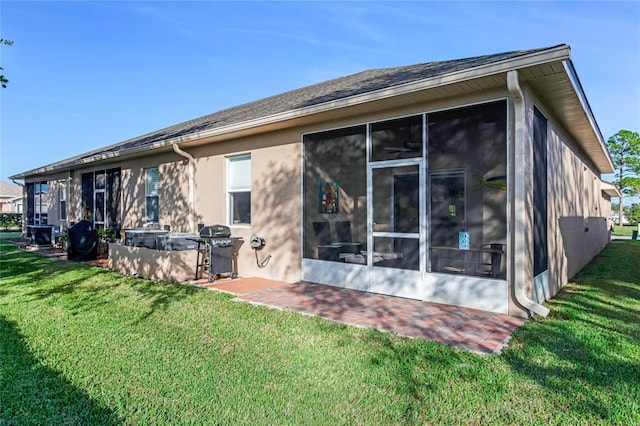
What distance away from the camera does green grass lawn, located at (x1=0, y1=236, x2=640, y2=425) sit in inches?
106

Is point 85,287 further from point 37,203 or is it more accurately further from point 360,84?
point 37,203

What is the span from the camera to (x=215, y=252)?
7.71m

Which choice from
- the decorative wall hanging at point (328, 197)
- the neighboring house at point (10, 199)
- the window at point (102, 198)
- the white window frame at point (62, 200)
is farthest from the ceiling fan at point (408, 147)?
the neighboring house at point (10, 199)

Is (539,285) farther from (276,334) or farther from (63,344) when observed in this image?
(63,344)

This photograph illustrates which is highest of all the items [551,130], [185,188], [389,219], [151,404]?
[551,130]

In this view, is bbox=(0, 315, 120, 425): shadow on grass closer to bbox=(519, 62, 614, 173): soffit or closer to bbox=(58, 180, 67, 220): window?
bbox=(519, 62, 614, 173): soffit

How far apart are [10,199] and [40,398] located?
53669 millimetres

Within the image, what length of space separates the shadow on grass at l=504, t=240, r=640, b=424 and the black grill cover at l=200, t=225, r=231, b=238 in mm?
5758

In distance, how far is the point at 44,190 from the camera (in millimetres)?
17281

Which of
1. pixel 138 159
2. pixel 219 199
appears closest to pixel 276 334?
pixel 219 199

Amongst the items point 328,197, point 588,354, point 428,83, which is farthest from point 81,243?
point 588,354

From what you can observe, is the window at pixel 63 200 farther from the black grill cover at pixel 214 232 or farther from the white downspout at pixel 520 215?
the white downspout at pixel 520 215

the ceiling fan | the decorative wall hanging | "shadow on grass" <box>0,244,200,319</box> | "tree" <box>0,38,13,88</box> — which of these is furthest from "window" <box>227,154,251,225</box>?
"tree" <box>0,38,13,88</box>

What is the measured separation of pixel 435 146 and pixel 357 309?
2815 millimetres
